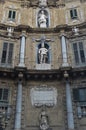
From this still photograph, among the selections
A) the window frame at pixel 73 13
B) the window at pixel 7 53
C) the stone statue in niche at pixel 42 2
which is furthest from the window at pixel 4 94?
the stone statue in niche at pixel 42 2

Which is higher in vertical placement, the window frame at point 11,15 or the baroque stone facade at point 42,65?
the window frame at point 11,15

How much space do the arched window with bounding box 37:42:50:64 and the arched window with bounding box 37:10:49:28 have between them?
220cm

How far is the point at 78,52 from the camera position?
17.0 m

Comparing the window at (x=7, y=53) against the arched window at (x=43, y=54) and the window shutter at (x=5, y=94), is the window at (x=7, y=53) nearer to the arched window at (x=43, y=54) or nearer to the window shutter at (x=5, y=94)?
the arched window at (x=43, y=54)

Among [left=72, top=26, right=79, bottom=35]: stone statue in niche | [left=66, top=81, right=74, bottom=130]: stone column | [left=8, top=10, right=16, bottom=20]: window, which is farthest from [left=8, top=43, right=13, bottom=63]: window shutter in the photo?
[left=72, top=26, right=79, bottom=35]: stone statue in niche

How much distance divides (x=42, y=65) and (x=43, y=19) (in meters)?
4.64

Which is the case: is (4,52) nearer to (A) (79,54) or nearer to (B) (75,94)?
(A) (79,54)

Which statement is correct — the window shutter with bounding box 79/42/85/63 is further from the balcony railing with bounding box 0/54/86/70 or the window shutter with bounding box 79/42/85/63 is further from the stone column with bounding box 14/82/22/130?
the stone column with bounding box 14/82/22/130

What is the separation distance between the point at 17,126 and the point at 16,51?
576cm

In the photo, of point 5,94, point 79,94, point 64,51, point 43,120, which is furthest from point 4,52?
point 79,94

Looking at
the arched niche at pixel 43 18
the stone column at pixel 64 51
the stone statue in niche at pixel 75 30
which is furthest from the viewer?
the arched niche at pixel 43 18

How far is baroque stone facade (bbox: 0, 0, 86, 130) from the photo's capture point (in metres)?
14.3

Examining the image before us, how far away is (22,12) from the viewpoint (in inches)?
780

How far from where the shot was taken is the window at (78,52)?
54.5ft
